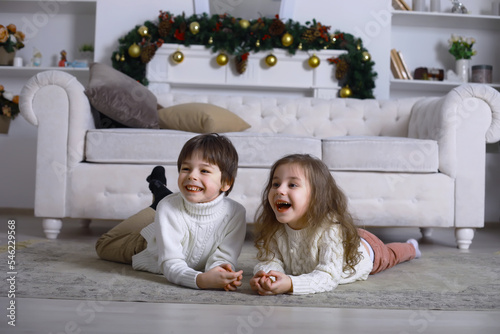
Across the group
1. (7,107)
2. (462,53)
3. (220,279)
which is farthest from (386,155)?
(7,107)

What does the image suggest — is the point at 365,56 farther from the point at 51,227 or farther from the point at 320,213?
the point at 320,213

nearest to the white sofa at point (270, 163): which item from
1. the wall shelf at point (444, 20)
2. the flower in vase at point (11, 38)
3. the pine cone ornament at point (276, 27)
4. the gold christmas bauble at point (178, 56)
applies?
the gold christmas bauble at point (178, 56)

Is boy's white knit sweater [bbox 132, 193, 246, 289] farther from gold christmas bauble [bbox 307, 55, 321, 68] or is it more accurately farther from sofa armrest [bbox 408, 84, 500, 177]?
gold christmas bauble [bbox 307, 55, 321, 68]

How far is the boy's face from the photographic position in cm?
137

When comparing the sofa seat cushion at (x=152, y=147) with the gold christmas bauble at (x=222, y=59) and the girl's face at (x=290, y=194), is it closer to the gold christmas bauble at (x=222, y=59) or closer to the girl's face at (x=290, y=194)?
the girl's face at (x=290, y=194)

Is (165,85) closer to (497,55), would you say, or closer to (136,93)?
(136,93)

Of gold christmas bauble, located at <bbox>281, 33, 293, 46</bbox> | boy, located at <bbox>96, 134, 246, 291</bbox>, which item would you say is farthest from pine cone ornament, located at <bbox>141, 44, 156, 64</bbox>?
boy, located at <bbox>96, 134, 246, 291</bbox>

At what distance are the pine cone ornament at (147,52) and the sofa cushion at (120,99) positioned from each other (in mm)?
1129

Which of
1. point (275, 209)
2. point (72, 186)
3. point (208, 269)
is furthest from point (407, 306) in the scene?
point (72, 186)

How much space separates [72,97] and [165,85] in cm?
160

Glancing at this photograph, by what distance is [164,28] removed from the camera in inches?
151

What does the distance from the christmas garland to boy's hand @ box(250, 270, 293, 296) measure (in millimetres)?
2722

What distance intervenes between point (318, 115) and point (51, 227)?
1548mm

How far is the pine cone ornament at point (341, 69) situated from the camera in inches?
151
